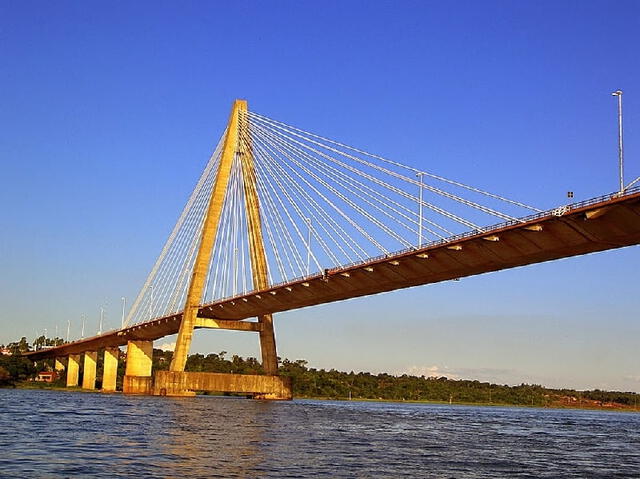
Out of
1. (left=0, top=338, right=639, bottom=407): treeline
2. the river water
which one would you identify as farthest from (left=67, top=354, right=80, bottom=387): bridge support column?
the river water

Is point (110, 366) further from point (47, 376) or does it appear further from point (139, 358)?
point (47, 376)

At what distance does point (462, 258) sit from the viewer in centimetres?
4994

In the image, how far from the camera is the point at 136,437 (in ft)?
102

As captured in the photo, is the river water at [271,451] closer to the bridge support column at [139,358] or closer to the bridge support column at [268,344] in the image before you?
the bridge support column at [268,344]

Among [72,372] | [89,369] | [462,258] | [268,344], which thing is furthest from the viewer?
[72,372]

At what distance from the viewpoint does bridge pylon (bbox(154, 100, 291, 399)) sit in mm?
71000

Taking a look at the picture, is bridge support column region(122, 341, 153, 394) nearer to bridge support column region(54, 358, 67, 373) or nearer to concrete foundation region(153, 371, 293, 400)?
concrete foundation region(153, 371, 293, 400)

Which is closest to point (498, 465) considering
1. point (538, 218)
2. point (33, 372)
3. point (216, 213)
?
point (538, 218)

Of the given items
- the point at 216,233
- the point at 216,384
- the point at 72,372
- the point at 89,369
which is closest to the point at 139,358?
the point at 216,384

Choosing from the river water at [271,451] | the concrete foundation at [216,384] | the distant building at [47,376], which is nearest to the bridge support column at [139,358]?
the concrete foundation at [216,384]

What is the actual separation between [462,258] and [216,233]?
26.8 metres

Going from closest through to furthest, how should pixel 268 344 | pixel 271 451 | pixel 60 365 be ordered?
pixel 271 451 → pixel 268 344 → pixel 60 365

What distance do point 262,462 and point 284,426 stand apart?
17480mm

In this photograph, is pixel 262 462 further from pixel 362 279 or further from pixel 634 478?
pixel 362 279
